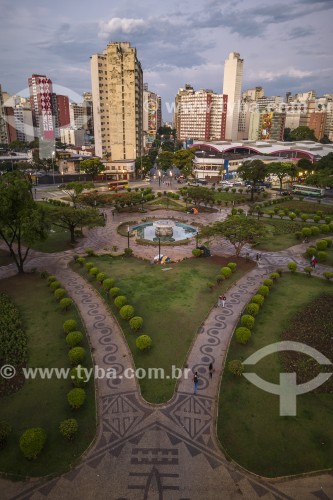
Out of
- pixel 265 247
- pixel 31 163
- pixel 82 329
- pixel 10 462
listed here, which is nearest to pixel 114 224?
pixel 265 247

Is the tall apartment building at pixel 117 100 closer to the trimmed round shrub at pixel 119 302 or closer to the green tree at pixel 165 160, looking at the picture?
the green tree at pixel 165 160

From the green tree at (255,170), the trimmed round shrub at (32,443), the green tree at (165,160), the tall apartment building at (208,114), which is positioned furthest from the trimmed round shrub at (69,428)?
the tall apartment building at (208,114)

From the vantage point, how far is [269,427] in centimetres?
1889

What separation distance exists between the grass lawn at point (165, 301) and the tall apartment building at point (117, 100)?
77.6 metres

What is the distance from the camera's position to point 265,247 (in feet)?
159

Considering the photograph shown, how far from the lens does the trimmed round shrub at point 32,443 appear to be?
16453 mm

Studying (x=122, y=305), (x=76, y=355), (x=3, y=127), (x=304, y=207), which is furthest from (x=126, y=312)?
(x=3, y=127)

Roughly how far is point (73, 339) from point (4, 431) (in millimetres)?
7984

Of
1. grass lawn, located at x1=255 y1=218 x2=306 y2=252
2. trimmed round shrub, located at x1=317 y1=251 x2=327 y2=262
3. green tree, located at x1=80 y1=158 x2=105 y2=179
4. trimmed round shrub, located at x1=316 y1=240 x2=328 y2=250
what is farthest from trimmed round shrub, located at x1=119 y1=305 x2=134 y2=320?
green tree, located at x1=80 y1=158 x2=105 y2=179

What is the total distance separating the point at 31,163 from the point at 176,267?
99915mm

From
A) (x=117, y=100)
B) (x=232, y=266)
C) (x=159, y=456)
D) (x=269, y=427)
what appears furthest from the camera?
(x=117, y=100)

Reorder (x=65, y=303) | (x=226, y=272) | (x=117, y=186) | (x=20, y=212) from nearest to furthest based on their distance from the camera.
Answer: (x=65, y=303) → (x=20, y=212) → (x=226, y=272) → (x=117, y=186)

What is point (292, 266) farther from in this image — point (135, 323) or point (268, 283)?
point (135, 323)

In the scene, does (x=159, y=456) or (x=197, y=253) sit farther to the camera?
(x=197, y=253)
